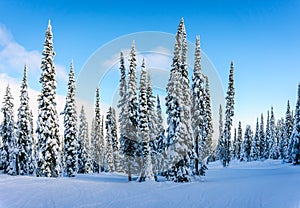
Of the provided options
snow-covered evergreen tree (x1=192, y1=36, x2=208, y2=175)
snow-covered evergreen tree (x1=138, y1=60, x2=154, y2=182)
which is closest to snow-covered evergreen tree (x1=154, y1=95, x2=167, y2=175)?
snow-covered evergreen tree (x1=138, y1=60, x2=154, y2=182)

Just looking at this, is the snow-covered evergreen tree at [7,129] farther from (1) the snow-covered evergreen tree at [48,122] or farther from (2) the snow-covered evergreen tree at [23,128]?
(1) the snow-covered evergreen tree at [48,122]

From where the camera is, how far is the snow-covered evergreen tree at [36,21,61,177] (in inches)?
1305

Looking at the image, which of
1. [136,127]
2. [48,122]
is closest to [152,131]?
[136,127]

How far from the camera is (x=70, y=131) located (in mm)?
42969

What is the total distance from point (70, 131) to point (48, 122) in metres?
9.62

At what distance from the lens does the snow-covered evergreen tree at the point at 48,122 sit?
3316 cm

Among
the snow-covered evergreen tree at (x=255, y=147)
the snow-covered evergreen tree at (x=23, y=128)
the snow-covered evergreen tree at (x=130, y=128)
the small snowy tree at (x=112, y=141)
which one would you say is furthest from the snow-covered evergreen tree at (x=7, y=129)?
the snow-covered evergreen tree at (x=255, y=147)

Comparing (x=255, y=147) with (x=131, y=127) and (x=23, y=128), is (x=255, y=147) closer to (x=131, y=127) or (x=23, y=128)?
(x=131, y=127)

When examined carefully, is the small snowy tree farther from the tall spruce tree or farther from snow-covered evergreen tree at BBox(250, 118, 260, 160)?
snow-covered evergreen tree at BBox(250, 118, 260, 160)

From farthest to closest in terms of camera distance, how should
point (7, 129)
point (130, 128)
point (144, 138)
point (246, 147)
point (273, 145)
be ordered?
point (273, 145)
point (246, 147)
point (7, 129)
point (130, 128)
point (144, 138)

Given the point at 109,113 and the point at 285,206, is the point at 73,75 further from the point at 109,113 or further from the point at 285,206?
the point at 285,206

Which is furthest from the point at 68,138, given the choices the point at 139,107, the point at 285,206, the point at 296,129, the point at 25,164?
the point at 296,129

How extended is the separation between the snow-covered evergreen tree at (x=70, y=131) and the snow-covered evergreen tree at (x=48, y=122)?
25.2 ft

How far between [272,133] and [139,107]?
211 ft
